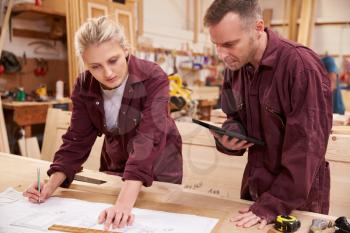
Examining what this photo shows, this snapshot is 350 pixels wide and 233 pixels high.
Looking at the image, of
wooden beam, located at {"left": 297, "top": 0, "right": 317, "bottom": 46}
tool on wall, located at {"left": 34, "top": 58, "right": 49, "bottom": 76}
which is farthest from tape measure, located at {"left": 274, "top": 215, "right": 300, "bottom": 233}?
wooden beam, located at {"left": 297, "top": 0, "right": 317, "bottom": 46}

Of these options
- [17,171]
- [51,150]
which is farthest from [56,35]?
[17,171]

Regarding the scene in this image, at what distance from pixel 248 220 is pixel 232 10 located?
26.1 inches

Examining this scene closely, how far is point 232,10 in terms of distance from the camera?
1143 mm

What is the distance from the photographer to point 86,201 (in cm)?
127

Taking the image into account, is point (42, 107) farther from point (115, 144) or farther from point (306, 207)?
point (306, 207)

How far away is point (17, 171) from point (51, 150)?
2.56 feet

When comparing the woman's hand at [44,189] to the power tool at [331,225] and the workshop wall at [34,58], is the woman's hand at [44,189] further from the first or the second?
the workshop wall at [34,58]

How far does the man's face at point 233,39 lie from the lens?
114 cm

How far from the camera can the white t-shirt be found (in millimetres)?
1417

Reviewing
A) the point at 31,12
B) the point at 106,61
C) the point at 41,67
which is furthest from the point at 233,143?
the point at 41,67

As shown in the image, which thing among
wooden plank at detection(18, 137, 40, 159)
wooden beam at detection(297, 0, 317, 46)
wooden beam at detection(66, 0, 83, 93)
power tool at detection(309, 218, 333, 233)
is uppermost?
wooden beam at detection(297, 0, 317, 46)

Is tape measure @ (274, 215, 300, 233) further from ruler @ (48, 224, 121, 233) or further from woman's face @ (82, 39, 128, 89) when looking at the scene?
woman's face @ (82, 39, 128, 89)

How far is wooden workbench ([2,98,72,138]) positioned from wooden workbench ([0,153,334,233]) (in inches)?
75.0

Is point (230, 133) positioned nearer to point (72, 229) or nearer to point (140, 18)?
point (72, 229)
